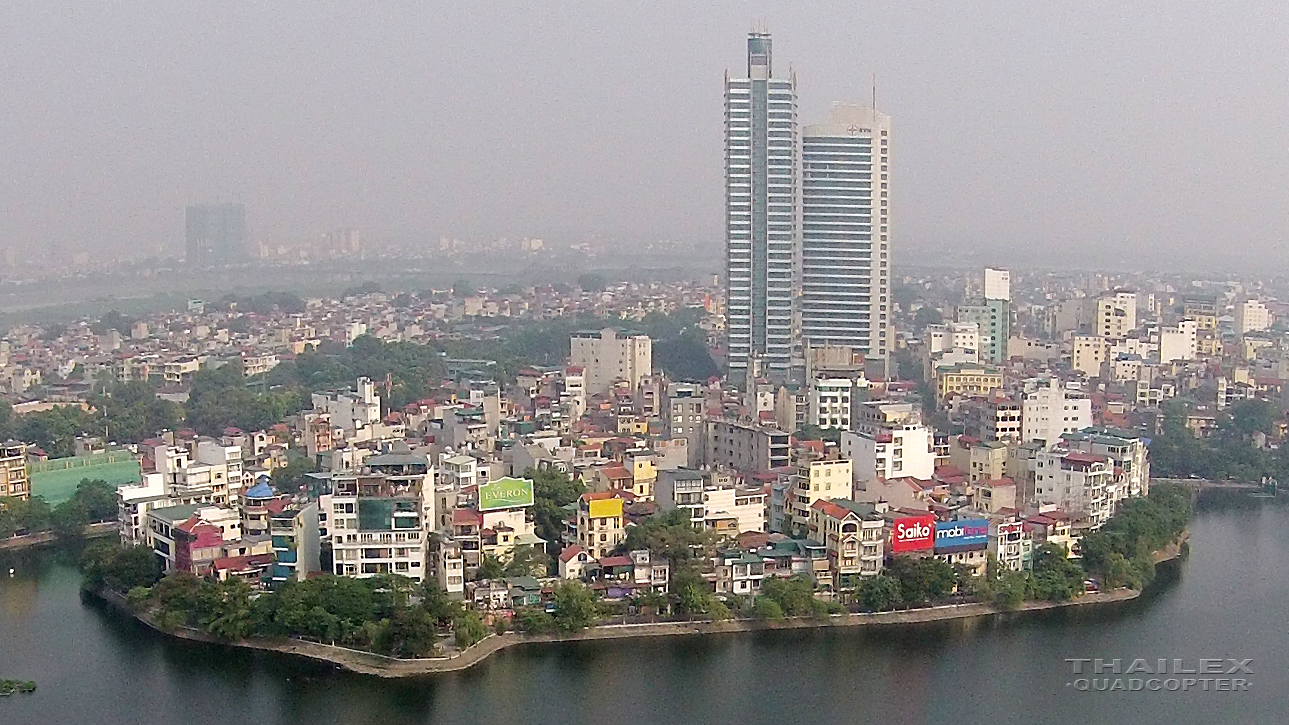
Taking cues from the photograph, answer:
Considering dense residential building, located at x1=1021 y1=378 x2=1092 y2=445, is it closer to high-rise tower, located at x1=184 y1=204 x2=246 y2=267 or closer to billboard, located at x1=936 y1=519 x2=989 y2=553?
billboard, located at x1=936 y1=519 x2=989 y2=553

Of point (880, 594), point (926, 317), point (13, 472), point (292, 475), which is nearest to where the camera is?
point (880, 594)

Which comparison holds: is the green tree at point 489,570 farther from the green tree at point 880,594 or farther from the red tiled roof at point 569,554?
the green tree at point 880,594

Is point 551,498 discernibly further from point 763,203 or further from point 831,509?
point 763,203

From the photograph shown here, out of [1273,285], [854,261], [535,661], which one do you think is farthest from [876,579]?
[1273,285]

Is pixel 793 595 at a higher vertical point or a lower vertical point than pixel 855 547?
lower

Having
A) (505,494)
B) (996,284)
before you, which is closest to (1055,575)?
(505,494)

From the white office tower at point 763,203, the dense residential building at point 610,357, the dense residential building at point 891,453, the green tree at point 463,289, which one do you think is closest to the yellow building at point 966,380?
the white office tower at point 763,203
